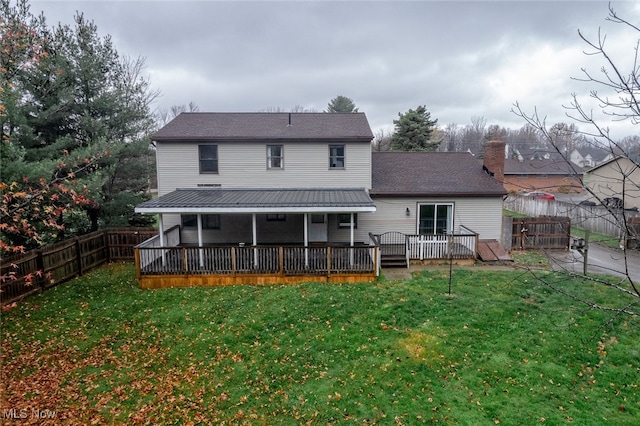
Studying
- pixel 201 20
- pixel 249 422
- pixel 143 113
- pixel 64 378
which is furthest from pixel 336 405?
pixel 201 20

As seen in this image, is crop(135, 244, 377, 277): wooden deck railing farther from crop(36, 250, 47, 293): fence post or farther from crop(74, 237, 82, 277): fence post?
crop(74, 237, 82, 277): fence post

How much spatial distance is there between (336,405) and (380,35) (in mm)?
20006

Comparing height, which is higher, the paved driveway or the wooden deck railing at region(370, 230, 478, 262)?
the wooden deck railing at region(370, 230, 478, 262)

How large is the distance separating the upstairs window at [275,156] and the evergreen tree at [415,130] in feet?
66.8

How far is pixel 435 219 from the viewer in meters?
15.5

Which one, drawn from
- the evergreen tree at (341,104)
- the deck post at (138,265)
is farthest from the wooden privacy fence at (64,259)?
the evergreen tree at (341,104)

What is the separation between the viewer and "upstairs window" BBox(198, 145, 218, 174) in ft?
49.6

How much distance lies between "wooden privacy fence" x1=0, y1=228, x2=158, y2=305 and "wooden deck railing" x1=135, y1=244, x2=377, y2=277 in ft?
10.0

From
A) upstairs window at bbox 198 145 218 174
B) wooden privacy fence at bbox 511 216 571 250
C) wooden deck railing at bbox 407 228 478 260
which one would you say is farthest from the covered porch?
wooden privacy fence at bbox 511 216 571 250

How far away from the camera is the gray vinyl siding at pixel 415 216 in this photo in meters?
15.3

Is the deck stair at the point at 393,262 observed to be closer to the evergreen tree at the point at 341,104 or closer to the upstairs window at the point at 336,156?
the upstairs window at the point at 336,156

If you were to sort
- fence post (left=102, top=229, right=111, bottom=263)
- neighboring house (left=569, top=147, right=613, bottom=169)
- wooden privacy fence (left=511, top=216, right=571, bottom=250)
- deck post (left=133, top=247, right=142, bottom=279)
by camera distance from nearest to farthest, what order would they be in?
neighboring house (left=569, top=147, right=613, bottom=169) < deck post (left=133, top=247, right=142, bottom=279) < fence post (left=102, top=229, right=111, bottom=263) < wooden privacy fence (left=511, top=216, right=571, bottom=250)

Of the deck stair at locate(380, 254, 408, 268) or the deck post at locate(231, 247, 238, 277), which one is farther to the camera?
the deck stair at locate(380, 254, 408, 268)

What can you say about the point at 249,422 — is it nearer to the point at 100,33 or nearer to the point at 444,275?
the point at 444,275
